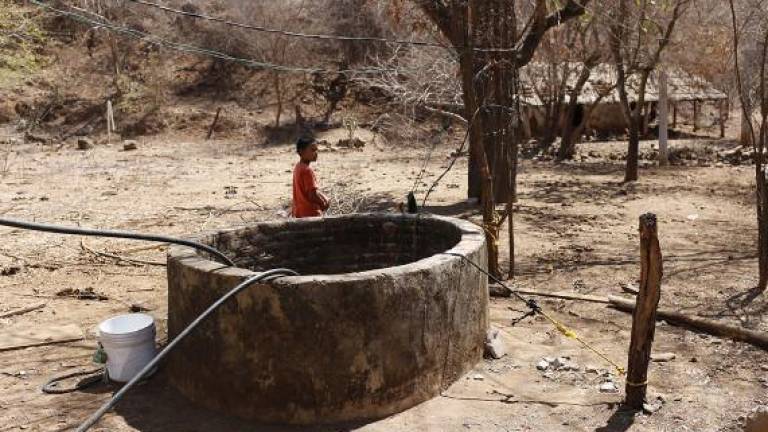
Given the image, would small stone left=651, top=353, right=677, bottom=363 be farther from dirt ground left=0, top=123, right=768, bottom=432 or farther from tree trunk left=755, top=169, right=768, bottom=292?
tree trunk left=755, top=169, right=768, bottom=292

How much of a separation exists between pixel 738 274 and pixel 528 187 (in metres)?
6.80

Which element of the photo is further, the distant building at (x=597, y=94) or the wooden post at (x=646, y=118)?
the wooden post at (x=646, y=118)

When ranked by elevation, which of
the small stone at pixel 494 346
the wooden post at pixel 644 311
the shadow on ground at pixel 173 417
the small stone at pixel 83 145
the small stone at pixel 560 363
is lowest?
the shadow on ground at pixel 173 417

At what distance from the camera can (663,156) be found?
53.3 ft

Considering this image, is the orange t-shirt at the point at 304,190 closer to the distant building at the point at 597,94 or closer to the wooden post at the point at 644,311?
the wooden post at the point at 644,311

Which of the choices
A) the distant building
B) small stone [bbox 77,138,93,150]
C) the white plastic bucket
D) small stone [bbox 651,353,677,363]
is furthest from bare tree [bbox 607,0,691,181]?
small stone [bbox 77,138,93,150]

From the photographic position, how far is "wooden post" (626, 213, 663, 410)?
4.03 meters

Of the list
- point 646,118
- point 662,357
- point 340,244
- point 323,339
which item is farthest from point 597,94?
point 323,339

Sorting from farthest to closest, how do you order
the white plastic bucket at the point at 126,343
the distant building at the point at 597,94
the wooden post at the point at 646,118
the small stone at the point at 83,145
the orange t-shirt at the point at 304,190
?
the wooden post at the point at 646,118 < the small stone at the point at 83,145 < the distant building at the point at 597,94 < the orange t-shirt at the point at 304,190 < the white plastic bucket at the point at 126,343

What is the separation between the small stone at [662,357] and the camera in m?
4.91

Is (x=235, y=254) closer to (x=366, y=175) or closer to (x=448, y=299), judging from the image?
(x=448, y=299)

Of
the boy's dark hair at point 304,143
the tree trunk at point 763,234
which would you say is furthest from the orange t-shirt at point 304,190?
the tree trunk at point 763,234

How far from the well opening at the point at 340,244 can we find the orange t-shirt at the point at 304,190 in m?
0.47

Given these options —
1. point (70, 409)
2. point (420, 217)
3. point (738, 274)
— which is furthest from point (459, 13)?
point (70, 409)
